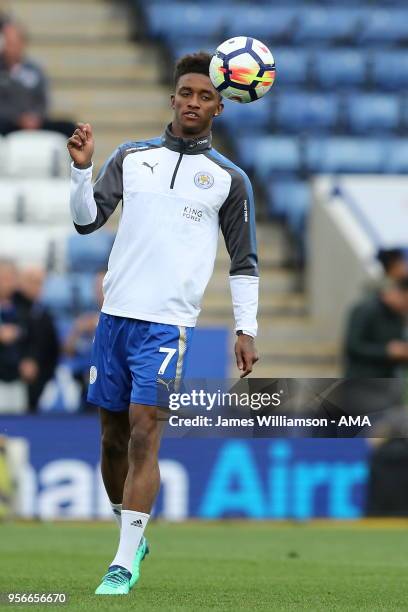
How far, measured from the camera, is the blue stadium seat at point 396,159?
17.2 m

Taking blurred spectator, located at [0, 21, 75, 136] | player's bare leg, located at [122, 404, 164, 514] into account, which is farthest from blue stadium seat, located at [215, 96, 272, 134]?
player's bare leg, located at [122, 404, 164, 514]

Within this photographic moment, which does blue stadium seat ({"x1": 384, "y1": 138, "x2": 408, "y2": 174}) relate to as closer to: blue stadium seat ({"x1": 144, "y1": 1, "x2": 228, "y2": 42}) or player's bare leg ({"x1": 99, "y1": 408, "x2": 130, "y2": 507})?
blue stadium seat ({"x1": 144, "y1": 1, "x2": 228, "y2": 42})

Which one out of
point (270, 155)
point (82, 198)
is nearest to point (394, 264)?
point (270, 155)

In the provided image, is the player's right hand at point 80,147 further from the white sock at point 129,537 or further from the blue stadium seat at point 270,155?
the blue stadium seat at point 270,155

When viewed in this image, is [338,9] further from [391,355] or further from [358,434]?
[358,434]

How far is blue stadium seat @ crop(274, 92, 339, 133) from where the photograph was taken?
17.6m

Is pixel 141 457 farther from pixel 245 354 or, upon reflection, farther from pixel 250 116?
pixel 250 116

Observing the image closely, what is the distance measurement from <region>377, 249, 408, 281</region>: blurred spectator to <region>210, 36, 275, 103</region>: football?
6741 millimetres

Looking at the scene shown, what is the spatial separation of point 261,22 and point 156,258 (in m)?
12.2

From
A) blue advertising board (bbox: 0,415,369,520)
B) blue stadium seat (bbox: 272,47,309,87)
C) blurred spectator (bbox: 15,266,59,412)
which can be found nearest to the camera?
blue advertising board (bbox: 0,415,369,520)

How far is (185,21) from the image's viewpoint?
1838cm

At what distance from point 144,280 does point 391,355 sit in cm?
660

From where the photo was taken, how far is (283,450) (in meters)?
12.9

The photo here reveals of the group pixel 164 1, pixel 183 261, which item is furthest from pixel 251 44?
pixel 164 1
